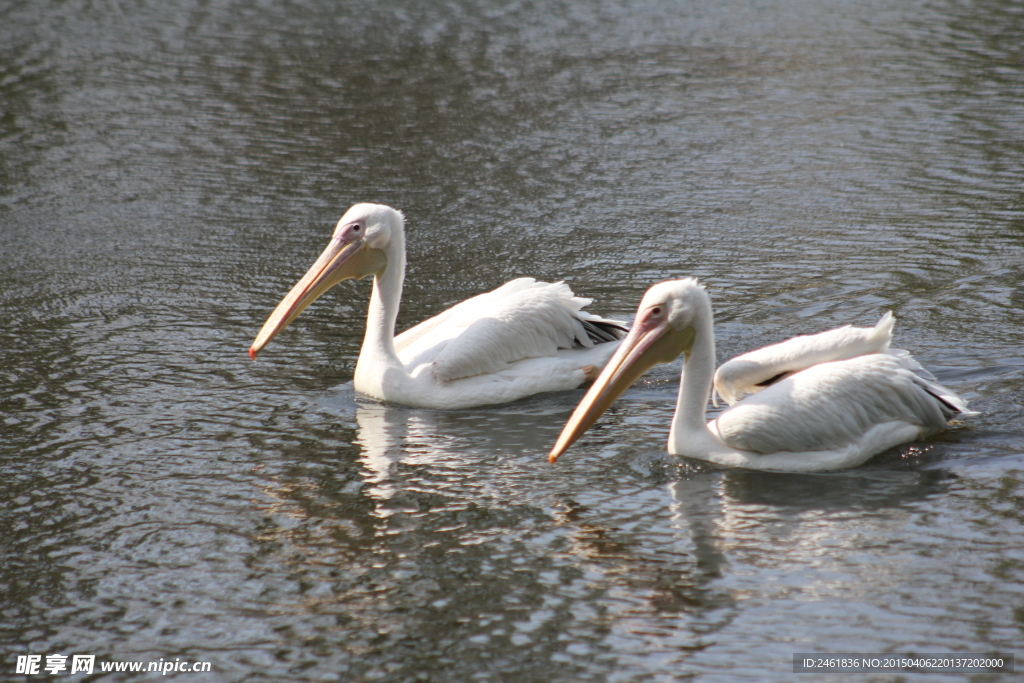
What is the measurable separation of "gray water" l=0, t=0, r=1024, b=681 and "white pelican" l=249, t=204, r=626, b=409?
17cm

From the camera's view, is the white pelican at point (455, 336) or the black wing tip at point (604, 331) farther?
the black wing tip at point (604, 331)

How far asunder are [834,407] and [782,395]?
216mm

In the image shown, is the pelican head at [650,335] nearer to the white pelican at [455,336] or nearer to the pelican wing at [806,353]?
the pelican wing at [806,353]

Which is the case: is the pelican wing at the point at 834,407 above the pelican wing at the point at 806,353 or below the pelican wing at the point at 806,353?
A: below

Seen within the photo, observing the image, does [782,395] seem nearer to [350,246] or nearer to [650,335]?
[650,335]

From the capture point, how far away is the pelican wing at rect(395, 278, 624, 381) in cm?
595

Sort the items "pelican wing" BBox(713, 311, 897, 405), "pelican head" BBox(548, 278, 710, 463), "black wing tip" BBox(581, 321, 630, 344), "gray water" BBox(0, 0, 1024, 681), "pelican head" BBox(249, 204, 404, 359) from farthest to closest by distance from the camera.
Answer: "black wing tip" BBox(581, 321, 630, 344)
"pelican head" BBox(249, 204, 404, 359)
"pelican wing" BBox(713, 311, 897, 405)
"pelican head" BBox(548, 278, 710, 463)
"gray water" BBox(0, 0, 1024, 681)

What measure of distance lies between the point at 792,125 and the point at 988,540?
7419mm

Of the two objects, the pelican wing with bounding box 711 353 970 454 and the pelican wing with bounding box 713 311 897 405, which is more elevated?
the pelican wing with bounding box 713 311 897 405

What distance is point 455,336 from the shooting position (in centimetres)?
605

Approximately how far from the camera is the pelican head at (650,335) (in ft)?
16.1

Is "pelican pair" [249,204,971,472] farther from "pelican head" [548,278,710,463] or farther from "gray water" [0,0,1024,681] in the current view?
"gray water" [0,0,1024,681]

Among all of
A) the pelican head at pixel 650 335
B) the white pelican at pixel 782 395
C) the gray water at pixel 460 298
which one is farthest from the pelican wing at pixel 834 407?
the pelican head at pixel 650 335

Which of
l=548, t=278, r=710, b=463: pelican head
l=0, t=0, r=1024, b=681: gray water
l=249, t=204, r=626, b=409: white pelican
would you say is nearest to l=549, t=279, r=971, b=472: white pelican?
l=548, t=278, r=710, b=463: pelican head
